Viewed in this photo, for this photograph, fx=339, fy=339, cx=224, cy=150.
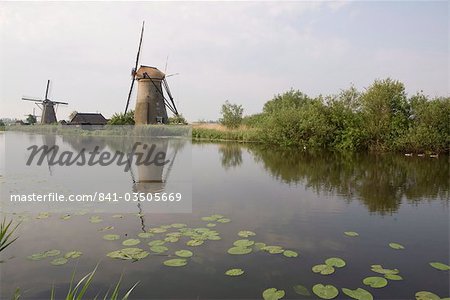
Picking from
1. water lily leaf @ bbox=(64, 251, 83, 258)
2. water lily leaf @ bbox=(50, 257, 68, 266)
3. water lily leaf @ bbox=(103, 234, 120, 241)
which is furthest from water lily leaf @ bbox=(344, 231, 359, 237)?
water lily leaf @ bbox=(50, 257, 68, 266)

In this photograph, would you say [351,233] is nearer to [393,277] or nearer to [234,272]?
[393,277]

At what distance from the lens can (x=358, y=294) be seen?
4.03m

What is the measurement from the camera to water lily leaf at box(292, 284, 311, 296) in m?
4.10

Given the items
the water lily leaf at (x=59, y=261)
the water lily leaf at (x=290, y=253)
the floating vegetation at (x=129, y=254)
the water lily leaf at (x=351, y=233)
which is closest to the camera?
the water lily leaf at (x=59, y=261)

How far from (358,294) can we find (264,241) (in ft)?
6.70

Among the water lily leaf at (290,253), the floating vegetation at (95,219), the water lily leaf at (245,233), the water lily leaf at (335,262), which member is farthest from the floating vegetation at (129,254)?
the water lily leaf at (335,262)

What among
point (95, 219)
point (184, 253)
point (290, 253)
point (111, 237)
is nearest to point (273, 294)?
point (290, 253)

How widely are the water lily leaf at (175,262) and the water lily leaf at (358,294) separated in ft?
7.16

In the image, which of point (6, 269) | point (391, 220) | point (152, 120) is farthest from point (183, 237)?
point (152, 120)

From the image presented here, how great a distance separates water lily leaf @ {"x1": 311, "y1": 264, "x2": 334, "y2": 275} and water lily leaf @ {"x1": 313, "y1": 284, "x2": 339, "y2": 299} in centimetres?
42

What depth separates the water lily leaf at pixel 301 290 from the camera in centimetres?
410

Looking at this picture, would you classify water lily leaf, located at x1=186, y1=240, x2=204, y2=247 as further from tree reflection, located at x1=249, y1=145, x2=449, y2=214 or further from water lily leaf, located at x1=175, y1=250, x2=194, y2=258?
tree reflection, located at x1=249, y1=145, x2=449, y2=214

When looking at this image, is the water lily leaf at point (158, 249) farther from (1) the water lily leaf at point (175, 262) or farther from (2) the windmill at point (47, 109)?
(2) the windmill at point (47, 109)

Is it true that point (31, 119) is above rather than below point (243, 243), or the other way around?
above
